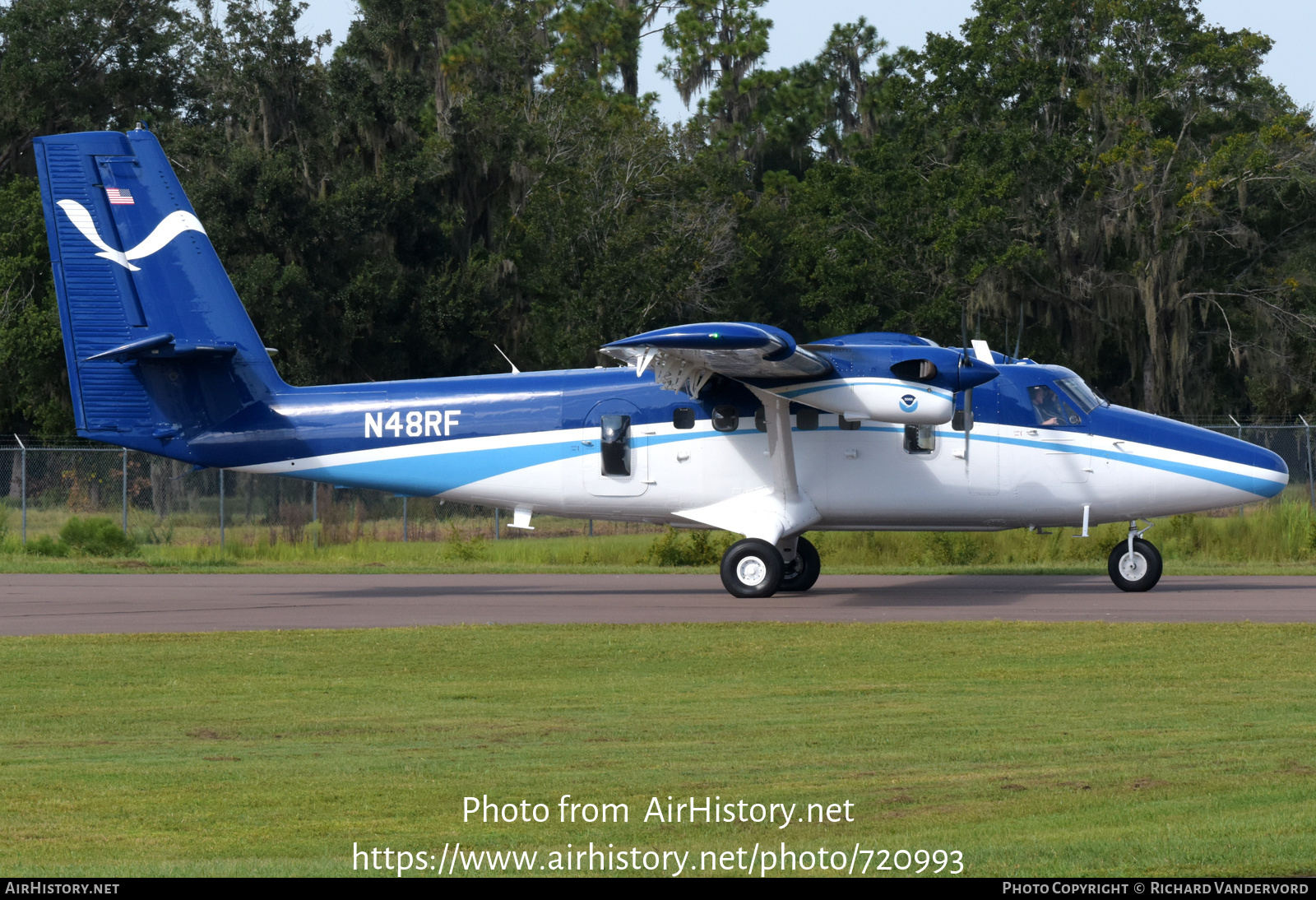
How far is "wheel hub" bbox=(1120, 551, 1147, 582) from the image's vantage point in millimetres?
20359

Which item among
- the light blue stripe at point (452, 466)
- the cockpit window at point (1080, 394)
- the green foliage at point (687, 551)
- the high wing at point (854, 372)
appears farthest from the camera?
Answer: the green foliage at point (687, 551)

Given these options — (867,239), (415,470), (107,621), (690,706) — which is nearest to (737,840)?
(690,706)

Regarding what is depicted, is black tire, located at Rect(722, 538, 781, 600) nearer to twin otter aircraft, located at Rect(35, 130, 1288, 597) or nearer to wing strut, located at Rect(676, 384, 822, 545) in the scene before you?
twin otter aircraft, located at Rect(35, 130, 1288, 597)

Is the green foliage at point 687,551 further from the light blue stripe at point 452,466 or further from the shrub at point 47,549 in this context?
the shrub at point 47,549

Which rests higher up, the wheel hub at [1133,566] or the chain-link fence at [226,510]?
the chain-link fence at [226,510]

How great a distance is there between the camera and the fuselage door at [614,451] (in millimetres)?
20266

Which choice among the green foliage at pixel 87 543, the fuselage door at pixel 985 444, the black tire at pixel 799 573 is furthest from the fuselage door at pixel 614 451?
the green foliage at pixel 87 543

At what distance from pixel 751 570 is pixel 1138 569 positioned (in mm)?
5394

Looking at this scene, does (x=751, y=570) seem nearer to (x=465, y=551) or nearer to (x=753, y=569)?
(x=753, y=569)

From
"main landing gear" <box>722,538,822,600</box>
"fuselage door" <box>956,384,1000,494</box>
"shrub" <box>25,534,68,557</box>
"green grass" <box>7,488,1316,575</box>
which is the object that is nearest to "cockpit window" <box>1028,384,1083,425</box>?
"fuselage door" <box>956,384,1000,494</box>

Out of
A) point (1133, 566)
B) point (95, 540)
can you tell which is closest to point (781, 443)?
point (1133, 566)

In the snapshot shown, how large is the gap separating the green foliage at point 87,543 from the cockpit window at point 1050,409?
18683mm

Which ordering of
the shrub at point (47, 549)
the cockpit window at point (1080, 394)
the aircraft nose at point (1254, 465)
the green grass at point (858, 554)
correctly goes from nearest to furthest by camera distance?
1. the aircraft nose at point (1254, 465)
2. the cockpit window at point (1080, 394)
3. the green grass at point (858, 554)
4. the shrub at point (47, 549)

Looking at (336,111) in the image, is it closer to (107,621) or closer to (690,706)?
(107,621)
